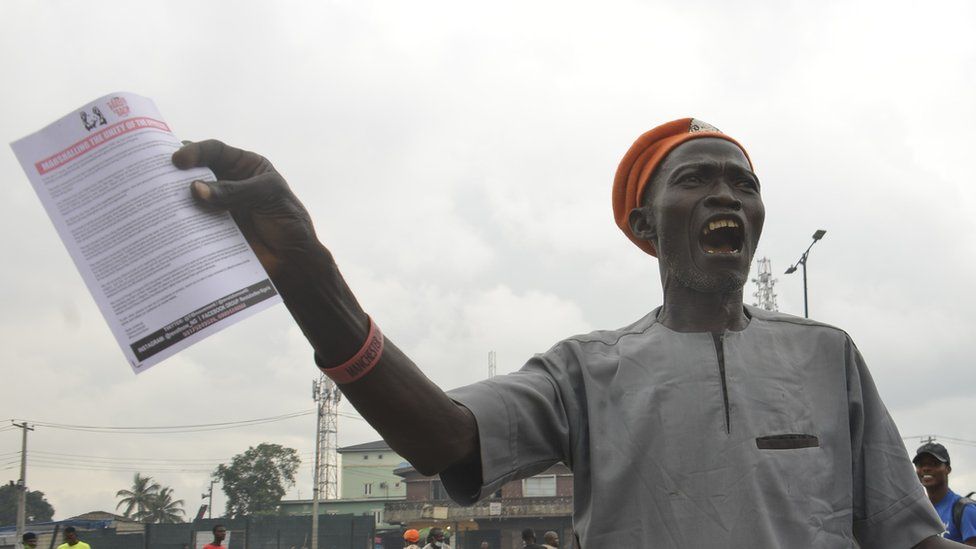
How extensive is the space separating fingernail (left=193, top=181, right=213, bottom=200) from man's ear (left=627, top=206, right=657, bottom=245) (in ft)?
4.13

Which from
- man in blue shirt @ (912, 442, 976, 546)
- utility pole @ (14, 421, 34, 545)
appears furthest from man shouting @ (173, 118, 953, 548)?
utility pole @ (14, 421, 34, 545)

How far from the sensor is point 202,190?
1763 mm

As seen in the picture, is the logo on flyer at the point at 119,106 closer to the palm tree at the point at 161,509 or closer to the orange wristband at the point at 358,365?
the orange wristband at the point at 358,365

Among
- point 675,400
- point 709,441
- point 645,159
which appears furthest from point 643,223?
point 709,441

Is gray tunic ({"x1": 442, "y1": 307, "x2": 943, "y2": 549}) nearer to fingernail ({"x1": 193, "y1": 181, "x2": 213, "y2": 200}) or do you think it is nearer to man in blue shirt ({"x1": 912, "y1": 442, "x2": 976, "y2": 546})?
fingernail ({"x1": 193, "y1": 181, "x2": 213, "y2": 200})

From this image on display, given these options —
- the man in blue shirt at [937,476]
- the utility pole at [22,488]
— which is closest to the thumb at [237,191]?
the man in blue shirt at [937,476]

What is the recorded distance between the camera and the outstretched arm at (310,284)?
5.95 feet

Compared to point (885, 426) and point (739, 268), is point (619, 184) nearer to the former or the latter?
point (739, 268)

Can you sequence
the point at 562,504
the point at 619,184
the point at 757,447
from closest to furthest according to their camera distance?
1. the point at 757,447
2. the point at 619,184
3. the point at 562,504

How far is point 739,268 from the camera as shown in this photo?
7.88 ft

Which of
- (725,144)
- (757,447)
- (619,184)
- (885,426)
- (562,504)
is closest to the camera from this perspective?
(757,447)

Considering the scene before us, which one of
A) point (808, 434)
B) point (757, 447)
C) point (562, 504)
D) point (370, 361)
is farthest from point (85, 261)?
point (562, 504)

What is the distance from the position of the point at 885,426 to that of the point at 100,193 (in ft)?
6.15

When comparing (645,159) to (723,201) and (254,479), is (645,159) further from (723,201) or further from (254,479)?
(254,479)
